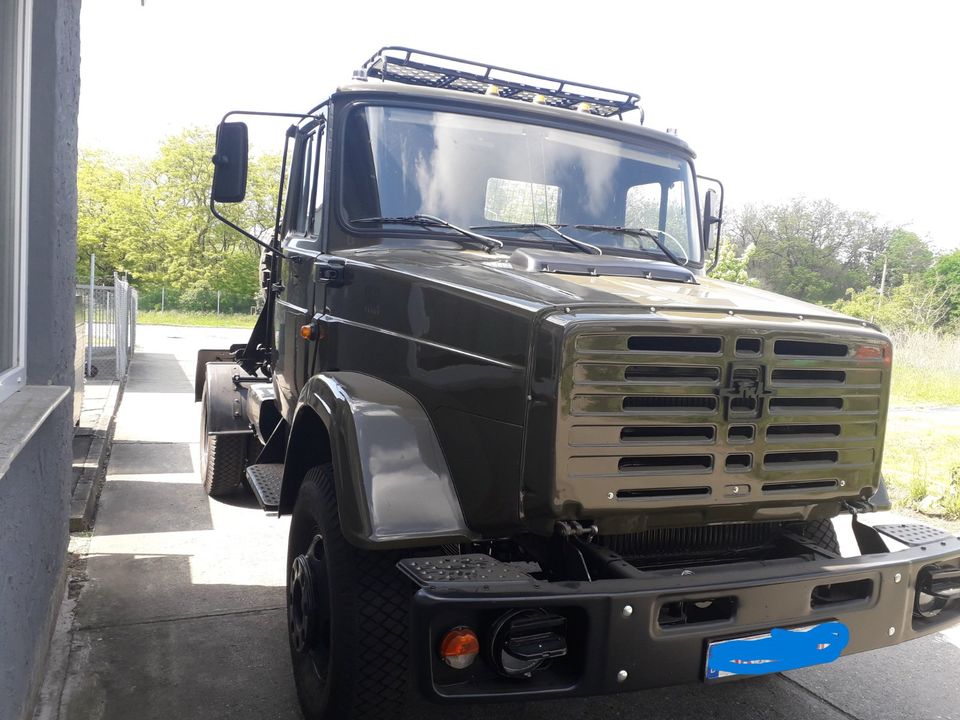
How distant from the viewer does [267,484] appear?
4.09 metres

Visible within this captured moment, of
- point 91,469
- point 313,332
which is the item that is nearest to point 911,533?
point 313,332

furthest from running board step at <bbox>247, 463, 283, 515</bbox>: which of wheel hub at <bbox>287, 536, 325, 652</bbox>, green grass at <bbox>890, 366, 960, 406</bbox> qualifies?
green grass at <bbox>890, 366, 960, 406</bbox>

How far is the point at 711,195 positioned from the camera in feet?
15.6

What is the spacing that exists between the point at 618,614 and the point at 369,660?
88cm

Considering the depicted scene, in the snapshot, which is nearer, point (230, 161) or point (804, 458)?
point (804, 458)

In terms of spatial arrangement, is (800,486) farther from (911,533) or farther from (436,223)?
(436,223)

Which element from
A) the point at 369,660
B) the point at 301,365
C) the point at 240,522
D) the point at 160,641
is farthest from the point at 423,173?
the point at 240,522

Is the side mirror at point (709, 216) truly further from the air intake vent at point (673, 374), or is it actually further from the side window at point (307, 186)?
the air intake vent at point (673, 374)

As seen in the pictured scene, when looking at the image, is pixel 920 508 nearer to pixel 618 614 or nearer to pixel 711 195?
pixel 711 195

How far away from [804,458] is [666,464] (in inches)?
22.5

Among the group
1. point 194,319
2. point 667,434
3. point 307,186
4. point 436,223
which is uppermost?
point 307,186

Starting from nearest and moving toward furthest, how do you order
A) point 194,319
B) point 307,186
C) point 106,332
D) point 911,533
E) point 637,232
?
point 911,533
point 637,232
point 307,186
point 106,332
point 194,319

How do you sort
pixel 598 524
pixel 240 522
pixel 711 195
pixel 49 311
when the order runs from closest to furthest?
pixel 598 524 → pixel 49 311 → pixel 711 195 → pixel 240 522

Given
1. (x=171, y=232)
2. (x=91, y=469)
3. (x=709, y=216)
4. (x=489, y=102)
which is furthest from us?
(x=171, y=232)
